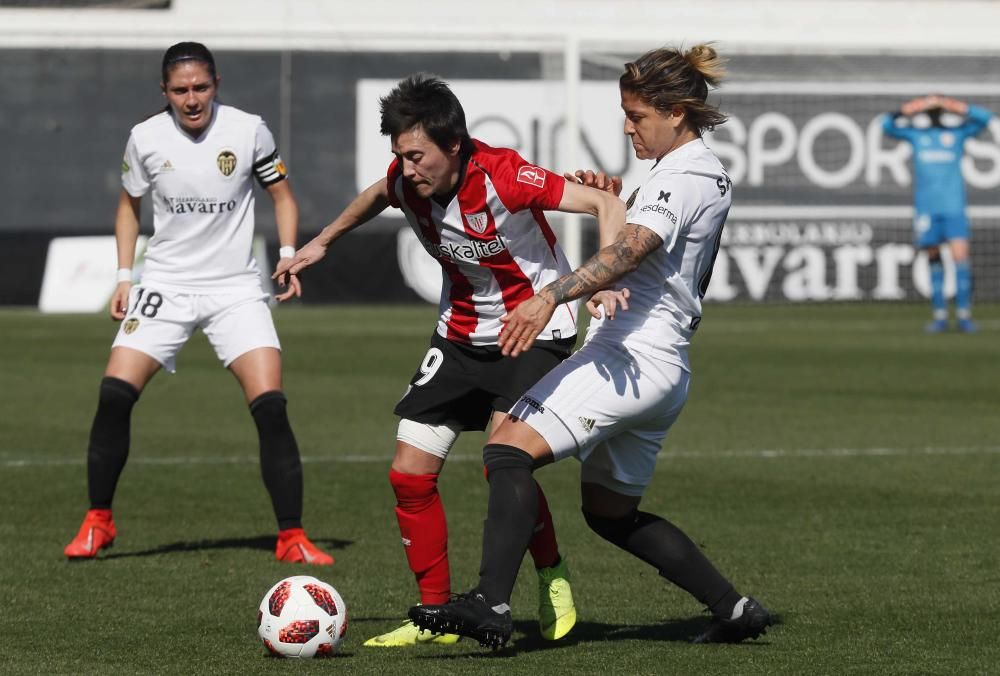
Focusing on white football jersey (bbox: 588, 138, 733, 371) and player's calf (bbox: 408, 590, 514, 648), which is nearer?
player's calf (bbox: 408, 590, 514, 648)

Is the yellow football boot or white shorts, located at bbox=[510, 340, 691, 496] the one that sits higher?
white shorts, located at bbox=[510, 340, 691, 496]

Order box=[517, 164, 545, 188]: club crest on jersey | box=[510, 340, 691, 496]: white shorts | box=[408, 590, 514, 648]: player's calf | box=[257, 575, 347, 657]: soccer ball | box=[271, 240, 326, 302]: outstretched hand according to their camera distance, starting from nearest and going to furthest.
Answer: box=[408, 590, 514, 648]: player's calf
box=[510, 340, 691, 496]: white shorts
box=[257, 575, 347, 657]: soccer ball
box=[517, 164, 545, 188]: club crest on jersey
box=[271, 240, 326, 302]: outstretched hand

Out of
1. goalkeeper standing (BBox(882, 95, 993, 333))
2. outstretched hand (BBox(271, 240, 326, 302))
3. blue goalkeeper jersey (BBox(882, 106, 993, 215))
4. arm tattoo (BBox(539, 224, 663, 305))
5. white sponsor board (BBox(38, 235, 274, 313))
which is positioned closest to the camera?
arm tattoo (BBox(539, 224, 663, 305))

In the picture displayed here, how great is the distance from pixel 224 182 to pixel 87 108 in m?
19.9

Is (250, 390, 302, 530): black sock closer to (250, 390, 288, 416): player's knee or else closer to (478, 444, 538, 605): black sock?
(250, 390, 288, 416): player's knee

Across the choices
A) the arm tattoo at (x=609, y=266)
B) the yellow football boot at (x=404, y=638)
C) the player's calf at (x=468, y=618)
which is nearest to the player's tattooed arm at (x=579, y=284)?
the arm tattoo at (x=609, y=266)

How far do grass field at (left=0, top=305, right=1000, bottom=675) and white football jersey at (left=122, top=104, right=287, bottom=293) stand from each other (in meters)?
1.21

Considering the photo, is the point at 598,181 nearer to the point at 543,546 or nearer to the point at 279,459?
the point at 543,546

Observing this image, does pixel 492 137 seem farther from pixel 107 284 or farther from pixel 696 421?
pixel 696 421

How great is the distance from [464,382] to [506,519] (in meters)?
0.73

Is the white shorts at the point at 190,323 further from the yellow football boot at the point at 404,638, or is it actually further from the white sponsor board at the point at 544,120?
the white sponsor board at the point at 544,120

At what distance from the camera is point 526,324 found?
518 cm

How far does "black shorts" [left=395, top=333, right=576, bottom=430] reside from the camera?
5.95 meters

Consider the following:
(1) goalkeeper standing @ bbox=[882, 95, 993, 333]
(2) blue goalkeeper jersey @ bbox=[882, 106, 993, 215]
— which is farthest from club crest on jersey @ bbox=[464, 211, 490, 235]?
(2) blue goalkeeper jersey @ bbox=[882, 106, 993, 215]
